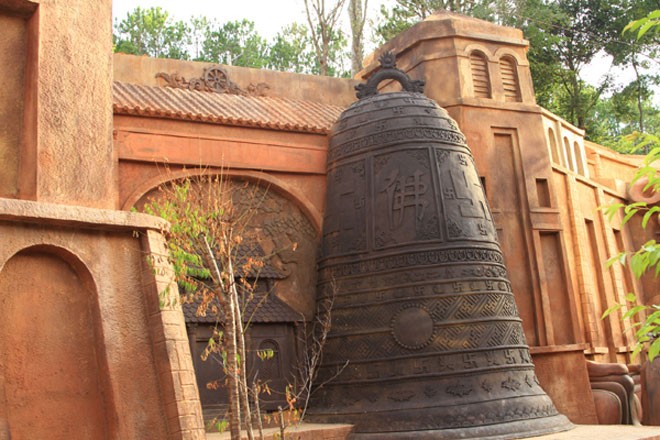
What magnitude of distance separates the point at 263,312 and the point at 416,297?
2.00m

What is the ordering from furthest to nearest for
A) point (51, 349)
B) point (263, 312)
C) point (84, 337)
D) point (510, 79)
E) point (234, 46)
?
point (234, 46), point (510, 79), point (263, 312), point (84, 337), point (51, 349)

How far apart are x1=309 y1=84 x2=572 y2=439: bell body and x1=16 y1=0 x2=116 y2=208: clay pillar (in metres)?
3.75

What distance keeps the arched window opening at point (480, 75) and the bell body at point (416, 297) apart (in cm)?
224

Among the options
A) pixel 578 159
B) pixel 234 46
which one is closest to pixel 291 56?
pixel 234 46

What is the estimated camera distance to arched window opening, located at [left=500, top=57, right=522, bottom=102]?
11.3m

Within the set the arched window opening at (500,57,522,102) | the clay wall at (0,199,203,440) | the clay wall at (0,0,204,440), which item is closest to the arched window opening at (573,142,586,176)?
the arched window opening at (500,57,522,102)

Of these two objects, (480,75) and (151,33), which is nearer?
(480,75)

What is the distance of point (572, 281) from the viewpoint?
37.0ft

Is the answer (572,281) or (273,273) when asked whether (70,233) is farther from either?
(572,281)

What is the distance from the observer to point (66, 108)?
5.00 metres

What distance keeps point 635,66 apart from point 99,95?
62.6 feet

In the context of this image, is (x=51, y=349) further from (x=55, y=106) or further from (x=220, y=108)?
(x=220, y=108)

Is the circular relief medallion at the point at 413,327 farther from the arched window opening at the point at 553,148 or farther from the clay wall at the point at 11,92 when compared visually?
the arched window opening at the point at 553,148

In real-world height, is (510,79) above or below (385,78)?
above
